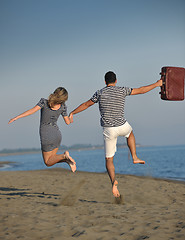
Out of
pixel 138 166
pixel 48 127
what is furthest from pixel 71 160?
pixel 138 166

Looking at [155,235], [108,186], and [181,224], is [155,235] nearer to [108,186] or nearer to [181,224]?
[181,224]

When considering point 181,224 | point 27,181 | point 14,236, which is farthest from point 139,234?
point 27,181

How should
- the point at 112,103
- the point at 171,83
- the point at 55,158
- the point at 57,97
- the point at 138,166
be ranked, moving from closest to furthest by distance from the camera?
the point at 112,103 < the point at 57,97 < the point at 171,83 < the point at 55,158 < the point at 138,166

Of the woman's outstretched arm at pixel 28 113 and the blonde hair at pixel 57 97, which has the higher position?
the blonde hair at pixel 57 97

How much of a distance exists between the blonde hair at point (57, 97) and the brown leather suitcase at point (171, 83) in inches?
82.2

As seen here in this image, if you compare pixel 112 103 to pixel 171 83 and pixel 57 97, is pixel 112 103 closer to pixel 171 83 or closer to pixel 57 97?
pixel 57 97

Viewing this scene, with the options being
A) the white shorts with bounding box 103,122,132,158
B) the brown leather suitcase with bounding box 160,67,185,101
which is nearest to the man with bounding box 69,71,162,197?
the white shorts with bounding box 103,122,132,158

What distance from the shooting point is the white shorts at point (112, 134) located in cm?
564

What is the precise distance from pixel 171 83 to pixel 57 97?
7.97ft

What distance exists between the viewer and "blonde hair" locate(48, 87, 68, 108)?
5797 mm

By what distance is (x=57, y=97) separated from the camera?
580 centimetres

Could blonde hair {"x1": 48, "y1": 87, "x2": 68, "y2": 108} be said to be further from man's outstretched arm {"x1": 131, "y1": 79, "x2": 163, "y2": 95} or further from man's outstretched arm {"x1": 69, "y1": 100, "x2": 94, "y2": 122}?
man's outstretched arm {"x1": 131, "y1": 79, "x2": 163, "y2": 95}

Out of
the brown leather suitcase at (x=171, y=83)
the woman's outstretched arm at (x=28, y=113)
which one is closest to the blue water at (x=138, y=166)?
the brown leather suitcase at (x=171, y=83)

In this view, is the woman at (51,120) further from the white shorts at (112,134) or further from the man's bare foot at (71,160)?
the white shorts at (112,134)
